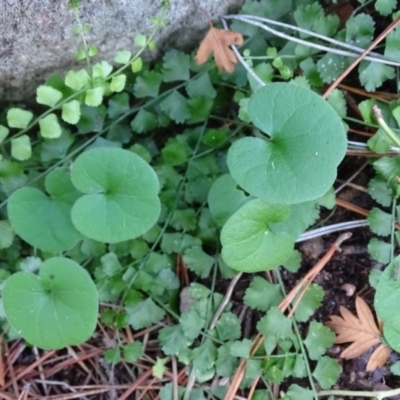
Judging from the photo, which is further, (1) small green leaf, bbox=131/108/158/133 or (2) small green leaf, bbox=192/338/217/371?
(1) small green leaf, bbox=131/108/158/133

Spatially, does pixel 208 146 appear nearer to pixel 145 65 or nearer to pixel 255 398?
pixel 145 65

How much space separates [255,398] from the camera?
141cm

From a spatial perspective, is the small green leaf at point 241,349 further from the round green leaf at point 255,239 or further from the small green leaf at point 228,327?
the round green leaf at point 255,239

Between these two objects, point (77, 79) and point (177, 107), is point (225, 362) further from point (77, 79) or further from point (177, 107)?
point (77, 79)

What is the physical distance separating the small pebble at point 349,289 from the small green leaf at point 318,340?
13 cm

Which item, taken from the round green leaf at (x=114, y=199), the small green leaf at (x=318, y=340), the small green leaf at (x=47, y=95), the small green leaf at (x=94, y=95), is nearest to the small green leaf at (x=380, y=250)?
the small green leaf at (x=318, y=340)

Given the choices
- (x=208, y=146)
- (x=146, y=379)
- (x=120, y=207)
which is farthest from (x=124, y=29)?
(x=146, y=379)

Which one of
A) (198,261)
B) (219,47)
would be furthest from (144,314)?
(219,47)

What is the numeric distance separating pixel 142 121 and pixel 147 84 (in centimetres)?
11

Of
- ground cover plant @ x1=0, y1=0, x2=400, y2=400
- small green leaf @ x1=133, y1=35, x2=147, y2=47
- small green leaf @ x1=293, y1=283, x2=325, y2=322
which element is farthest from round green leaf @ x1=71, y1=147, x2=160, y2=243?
small green leaf @ x1=293, y1=283, x2=325, y2=322

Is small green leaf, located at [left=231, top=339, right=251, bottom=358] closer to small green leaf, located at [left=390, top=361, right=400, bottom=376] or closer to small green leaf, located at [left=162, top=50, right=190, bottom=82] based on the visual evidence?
small green leaf, located at [left=390, top=361, right=400, bottom=376]

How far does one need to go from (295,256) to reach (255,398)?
38cm

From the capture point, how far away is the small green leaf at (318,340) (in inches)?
55.4

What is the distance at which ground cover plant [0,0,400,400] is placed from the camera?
128 centimetres
